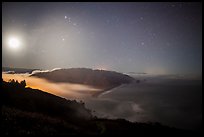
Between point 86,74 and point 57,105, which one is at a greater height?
point 86,74

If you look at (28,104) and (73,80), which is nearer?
(28,104)

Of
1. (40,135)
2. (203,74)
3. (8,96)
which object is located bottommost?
(40,135)

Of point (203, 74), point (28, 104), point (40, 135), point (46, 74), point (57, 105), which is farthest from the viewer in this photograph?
point (46, 74)

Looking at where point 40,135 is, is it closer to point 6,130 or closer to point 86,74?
point 6,130

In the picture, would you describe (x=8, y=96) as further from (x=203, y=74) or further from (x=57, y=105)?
(x=203, y=74)

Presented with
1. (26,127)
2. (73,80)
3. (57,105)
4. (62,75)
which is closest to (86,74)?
(73,80)

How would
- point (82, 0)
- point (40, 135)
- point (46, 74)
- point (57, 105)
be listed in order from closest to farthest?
point (82, 0) < point (40, 135) < point (57, 105) < point (46, 74)
